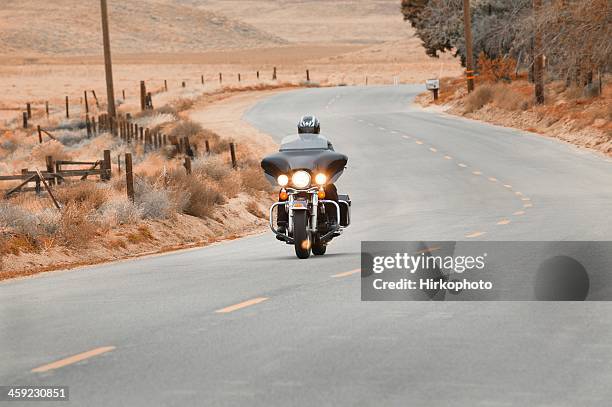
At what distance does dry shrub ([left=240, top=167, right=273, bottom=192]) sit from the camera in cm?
2933

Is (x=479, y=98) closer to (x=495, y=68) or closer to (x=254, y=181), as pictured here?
(x=495, y=68)

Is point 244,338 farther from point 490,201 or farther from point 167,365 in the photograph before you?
point 490,201

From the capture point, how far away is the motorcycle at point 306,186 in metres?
14.6

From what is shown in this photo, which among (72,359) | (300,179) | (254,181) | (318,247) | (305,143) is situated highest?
(305,143)

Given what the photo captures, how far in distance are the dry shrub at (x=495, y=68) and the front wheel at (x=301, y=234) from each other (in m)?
43.9

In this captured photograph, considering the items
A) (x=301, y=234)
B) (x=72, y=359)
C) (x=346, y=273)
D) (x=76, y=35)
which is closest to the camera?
(x=72, y=359)

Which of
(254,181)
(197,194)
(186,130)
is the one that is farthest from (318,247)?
(186,130)

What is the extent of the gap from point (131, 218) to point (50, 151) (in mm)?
24281

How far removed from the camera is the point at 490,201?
25.5 m

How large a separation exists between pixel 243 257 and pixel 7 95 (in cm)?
7893

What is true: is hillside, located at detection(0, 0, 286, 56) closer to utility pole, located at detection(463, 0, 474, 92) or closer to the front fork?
utility pole, located at detection(463, 0, 474, 92)

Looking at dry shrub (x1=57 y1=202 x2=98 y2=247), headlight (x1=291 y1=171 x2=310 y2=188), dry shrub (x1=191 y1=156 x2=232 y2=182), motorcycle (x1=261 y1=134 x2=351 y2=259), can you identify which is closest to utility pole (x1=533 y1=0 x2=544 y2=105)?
dry shrub (x1=191 y1=156 x2=232 y2=182)

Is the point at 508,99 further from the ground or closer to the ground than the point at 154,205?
closer to the ground

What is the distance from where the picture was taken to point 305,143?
15086 mm
